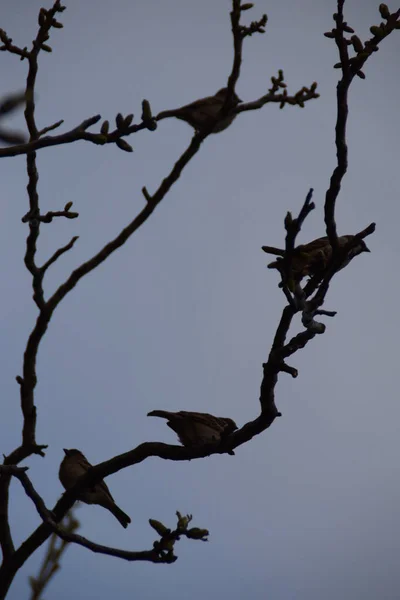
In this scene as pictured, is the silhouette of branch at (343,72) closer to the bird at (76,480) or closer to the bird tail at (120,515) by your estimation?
the bird at (76,480)

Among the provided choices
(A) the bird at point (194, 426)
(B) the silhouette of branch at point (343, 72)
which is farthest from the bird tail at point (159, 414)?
(B) the silhouette of branch at point (343, 72)

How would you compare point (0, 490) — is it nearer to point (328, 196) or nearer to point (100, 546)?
point (100, 546)

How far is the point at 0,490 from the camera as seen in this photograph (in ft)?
18.4

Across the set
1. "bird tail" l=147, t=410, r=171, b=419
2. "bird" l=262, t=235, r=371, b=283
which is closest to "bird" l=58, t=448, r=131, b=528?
"bird tail" l=147, t=410, r=171, b=419

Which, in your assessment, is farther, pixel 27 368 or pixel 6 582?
pixel 6 582

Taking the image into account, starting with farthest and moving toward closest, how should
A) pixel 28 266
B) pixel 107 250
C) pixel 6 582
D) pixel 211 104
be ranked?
pixel 6 582
pixel 28 266
pixel 211 104
pixel 107 250

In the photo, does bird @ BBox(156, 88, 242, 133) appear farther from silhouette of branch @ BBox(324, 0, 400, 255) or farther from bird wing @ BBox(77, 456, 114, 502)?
bird wing @ BBox(77, 456, 114, 502)

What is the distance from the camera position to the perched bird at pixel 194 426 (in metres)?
5.51

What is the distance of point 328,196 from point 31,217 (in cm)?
199

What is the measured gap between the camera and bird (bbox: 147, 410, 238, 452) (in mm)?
5512

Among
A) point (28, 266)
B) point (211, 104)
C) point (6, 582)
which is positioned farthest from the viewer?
point (6, 582)

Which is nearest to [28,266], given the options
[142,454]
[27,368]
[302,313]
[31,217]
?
[31,217]

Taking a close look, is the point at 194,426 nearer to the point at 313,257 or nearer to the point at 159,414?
the point at 159,414

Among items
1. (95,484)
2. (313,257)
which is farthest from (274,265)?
(95,484)
